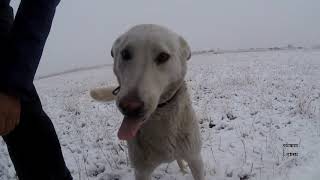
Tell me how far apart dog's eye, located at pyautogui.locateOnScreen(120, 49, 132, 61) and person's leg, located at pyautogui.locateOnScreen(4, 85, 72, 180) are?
0.66 meters

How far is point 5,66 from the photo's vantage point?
152cm

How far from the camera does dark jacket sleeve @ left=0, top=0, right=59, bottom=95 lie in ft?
4.95

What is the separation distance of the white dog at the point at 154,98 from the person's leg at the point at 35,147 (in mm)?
A: 549

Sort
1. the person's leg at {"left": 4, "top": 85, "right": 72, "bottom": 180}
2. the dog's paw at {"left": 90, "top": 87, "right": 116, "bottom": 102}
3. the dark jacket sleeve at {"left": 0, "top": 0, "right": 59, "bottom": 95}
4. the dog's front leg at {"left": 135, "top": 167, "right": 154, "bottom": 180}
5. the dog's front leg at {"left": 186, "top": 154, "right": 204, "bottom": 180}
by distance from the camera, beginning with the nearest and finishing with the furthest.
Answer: the dark jacket sleeve at {"left": 0, "top": 0, "right": 59, "bottom": 95}
the person's leg at {"left": 4, "top": 85, "right": 72, "bottom": 180}
the dog's front leg at {"left": 135, "top": 167, "right": 154, "bottom": 180}
the dog's front leg at {"left": 186, "top": 154, "right": 204, "bottom": 180}
the dog's paw at {"left": 90, "top": 87, "right": 116, "bottom": 102}

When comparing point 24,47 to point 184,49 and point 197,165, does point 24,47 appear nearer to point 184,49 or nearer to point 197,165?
point 184,49

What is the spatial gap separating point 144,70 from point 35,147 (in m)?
0.95

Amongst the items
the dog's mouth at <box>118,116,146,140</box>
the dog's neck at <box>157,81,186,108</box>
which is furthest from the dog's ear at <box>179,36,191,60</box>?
the dog's mouth at <box>118,116,146,140</box>

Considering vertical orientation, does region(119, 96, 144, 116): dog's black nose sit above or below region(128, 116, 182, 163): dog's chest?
above

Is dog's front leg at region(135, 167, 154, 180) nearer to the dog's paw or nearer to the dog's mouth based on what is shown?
the dog's mouth

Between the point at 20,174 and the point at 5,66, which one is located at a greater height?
the point at 5,66

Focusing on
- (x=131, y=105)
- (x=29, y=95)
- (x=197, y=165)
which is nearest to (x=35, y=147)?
(x=29, y=95)

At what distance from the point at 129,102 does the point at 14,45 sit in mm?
700

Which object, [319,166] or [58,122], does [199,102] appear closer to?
[58,122]

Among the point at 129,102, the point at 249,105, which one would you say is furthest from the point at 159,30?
the point at 249,105
